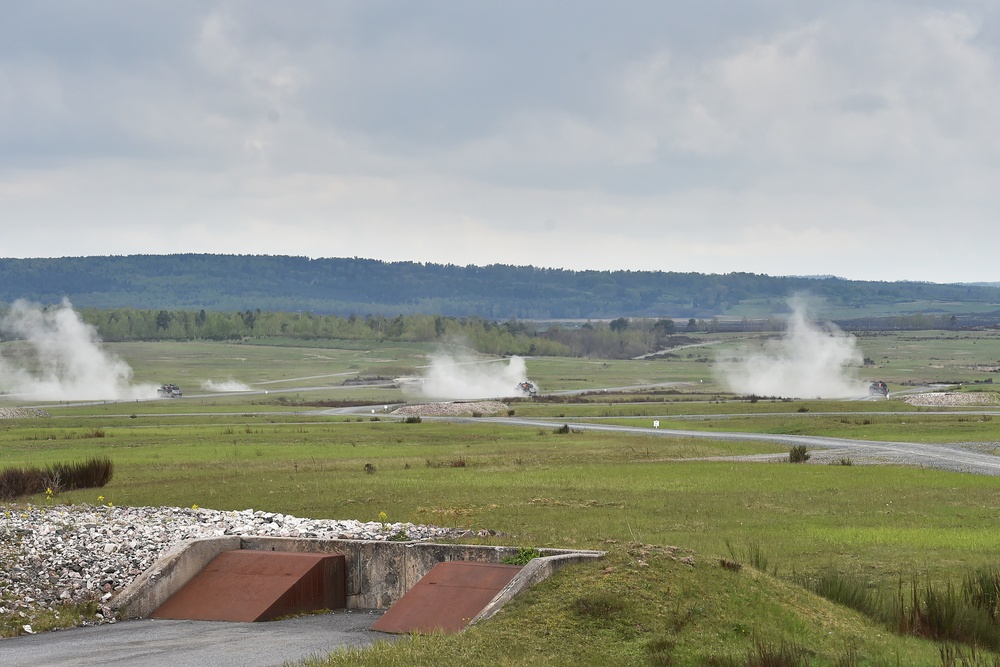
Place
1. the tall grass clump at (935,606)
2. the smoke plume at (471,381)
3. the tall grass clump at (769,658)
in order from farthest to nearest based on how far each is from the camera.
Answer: the smoke plume at (471,381) < the tall grass clump at (935,606) < the tall grass clump at (769,658)

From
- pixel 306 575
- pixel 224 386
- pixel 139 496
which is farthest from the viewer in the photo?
pixel 224 386

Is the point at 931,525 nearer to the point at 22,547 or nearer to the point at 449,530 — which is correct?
the point at 449,530

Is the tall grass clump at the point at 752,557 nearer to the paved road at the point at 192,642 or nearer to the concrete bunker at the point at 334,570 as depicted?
the concrete bunker at the point at 334,570

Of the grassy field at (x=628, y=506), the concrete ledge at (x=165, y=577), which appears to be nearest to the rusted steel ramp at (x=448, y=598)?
the grassy field at (x=628, y=506)

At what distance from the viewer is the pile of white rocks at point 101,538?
22.3m

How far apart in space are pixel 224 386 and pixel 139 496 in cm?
14548

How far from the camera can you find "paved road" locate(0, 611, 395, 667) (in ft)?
57.9

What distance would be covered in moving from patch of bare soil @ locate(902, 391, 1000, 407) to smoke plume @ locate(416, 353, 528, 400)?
2160 inches

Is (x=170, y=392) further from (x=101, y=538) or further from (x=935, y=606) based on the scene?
(x=935, y=606)

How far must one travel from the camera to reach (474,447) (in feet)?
218

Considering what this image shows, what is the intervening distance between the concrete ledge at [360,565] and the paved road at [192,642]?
63cm

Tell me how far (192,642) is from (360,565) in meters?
4.38

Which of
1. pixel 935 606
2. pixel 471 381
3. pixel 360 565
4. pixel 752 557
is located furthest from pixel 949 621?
pixel 471 381

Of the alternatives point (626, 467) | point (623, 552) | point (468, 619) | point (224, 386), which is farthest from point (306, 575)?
point (224, 386)
